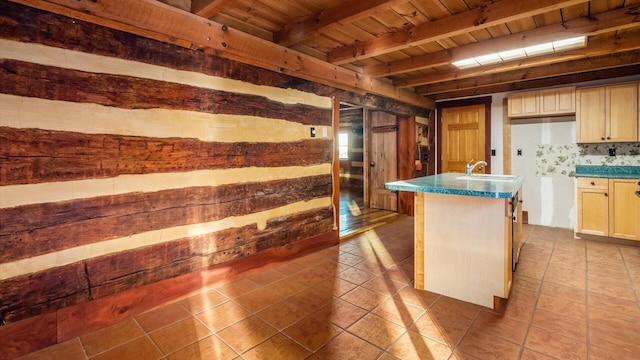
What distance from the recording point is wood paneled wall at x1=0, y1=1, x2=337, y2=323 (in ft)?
5.99

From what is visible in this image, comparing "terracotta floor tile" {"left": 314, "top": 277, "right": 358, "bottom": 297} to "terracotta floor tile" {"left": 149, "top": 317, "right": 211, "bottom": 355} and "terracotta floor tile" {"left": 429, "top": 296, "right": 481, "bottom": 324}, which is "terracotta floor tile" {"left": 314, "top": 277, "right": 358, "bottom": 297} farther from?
"terracotta floor tile" {"left": 149, "top": 317, "right": 211, "bottom": 355}

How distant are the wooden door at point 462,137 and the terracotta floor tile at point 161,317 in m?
5.27

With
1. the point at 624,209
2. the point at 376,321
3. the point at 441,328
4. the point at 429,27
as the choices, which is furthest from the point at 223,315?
the point at 624,209

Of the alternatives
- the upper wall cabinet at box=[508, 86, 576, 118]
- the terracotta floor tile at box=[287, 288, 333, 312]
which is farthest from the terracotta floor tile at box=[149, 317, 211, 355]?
the upper wall cabinet at box=[508, 86, 576, 118]

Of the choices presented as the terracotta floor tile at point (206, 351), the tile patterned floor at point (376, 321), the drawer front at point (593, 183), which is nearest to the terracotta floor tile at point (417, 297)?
the tile patterned floor at point (376, 321)

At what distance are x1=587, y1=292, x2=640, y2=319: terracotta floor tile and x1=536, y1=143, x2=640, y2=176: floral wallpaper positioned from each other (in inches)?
116

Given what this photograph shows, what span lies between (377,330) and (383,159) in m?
4.46

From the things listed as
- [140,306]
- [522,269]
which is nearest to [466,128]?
[522,269]

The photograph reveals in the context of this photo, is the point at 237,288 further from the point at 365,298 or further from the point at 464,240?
the point at 464,240

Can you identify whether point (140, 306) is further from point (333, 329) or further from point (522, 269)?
point (522, 269)

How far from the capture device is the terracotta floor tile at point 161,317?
2.17 m

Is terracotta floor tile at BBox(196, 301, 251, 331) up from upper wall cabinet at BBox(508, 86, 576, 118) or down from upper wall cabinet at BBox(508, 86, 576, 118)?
down

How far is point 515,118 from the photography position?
17.0 feet

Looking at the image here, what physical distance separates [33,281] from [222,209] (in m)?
1.32
